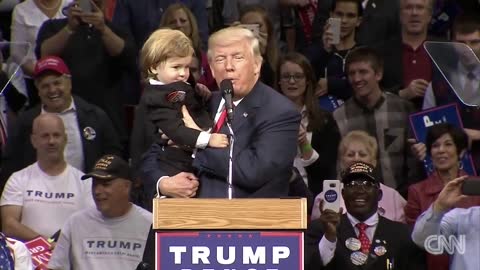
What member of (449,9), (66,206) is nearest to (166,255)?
(66,206)

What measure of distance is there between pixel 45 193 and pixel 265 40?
7.23ft

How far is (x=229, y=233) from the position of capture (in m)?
7.52

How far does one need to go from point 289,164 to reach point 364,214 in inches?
71.4

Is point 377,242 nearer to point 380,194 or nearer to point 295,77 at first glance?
point 380,194

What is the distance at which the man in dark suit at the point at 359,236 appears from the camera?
976 cm

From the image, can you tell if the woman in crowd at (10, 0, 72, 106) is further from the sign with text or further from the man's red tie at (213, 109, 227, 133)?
the man's red tie at (213, 109, 227, 133)

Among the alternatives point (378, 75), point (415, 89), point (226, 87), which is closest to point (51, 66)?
point (378, 75)

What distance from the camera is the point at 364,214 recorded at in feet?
32.9

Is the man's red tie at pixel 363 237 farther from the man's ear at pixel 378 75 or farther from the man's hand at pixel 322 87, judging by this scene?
the man's hand at pixel 322 87

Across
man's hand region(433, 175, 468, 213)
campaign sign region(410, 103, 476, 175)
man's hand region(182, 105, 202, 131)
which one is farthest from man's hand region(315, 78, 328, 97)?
man's hand region(182, 105, 202, 131)

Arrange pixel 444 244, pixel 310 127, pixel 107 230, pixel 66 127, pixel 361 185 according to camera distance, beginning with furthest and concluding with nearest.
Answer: pixel 66 127 → pixel 310 127 → pixel 107 230 → pixel 361 185 → pixel 444 244

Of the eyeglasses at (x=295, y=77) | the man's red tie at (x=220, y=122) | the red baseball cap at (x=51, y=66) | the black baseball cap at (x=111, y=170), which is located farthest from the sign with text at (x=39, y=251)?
the man's red tie at (x=220, y=122)

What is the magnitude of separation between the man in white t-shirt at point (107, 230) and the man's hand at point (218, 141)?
7.69ft

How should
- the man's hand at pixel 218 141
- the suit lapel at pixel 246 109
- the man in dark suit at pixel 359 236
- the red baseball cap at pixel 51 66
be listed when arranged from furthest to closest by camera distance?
the red baseball cap at pixel 51 66 → the man in dark suit at pixel 359 236 → the suit lapel at pixel 246 109 → the man's hand at pixel 218 141
